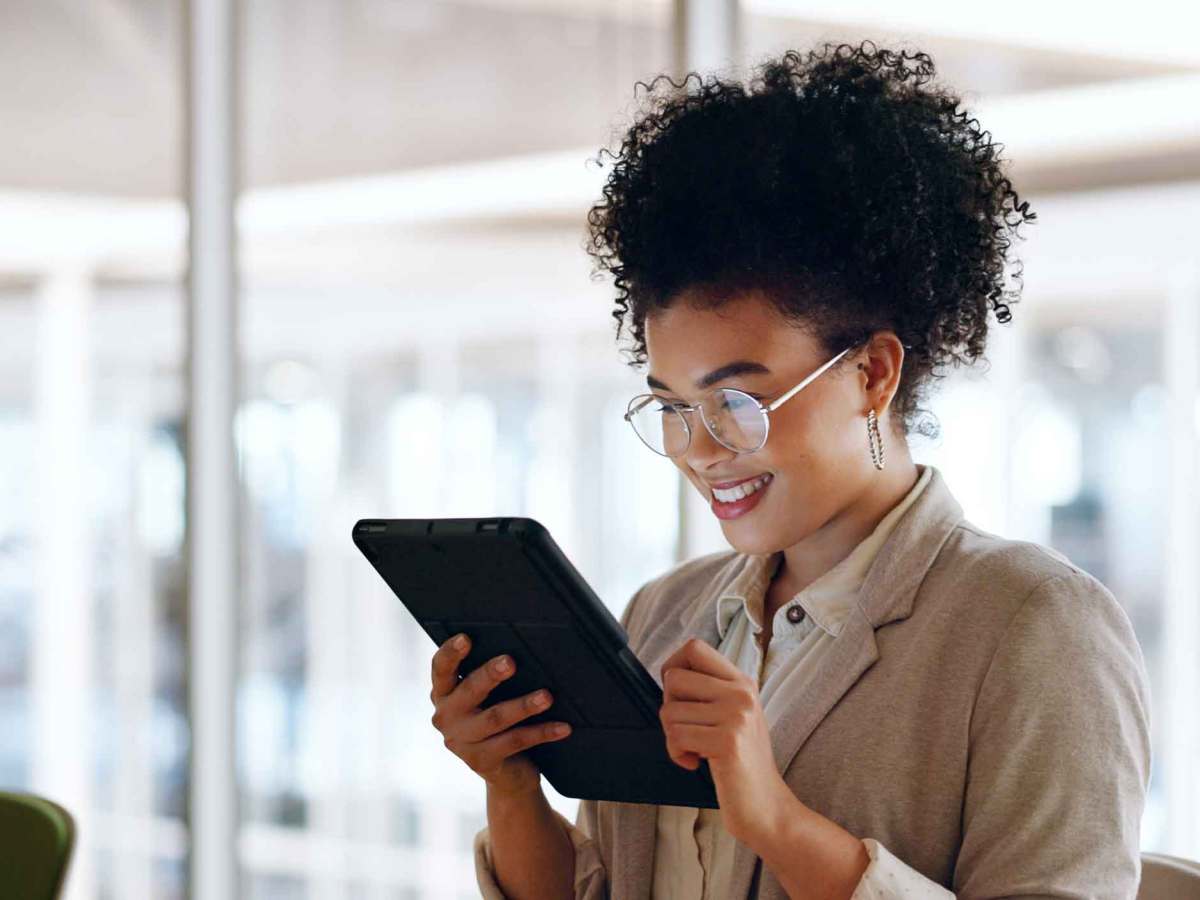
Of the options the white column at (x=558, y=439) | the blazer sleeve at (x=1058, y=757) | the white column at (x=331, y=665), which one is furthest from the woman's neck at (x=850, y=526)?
the white column at (x=331, y=665)

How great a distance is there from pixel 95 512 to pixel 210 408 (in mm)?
497

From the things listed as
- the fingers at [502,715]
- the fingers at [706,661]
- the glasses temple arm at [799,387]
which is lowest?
the fingers at [502,715]

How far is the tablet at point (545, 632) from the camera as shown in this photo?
1.14 metres

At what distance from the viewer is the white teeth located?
127 centimetres

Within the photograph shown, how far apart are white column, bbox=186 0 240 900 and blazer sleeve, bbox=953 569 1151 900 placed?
2.45 metres

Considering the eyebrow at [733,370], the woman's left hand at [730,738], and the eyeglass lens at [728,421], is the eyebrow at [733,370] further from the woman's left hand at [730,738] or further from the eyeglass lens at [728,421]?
the woman's left hand at [730,738]

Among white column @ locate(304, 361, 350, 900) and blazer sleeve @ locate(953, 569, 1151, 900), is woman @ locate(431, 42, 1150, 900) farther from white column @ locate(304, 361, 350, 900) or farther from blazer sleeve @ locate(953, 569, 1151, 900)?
white column @ locate(304, 361, 350, 900)

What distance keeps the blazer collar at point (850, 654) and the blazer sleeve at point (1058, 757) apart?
0.38ft

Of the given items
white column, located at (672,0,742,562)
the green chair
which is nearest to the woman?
the green chair

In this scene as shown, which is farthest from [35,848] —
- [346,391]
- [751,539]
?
[346,391]

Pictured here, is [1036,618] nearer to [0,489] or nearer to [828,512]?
[828,512]

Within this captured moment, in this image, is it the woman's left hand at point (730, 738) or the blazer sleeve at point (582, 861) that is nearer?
the woman's left hand at point (730, 738)

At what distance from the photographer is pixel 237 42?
129 inches

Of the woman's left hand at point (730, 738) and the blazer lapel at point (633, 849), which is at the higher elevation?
Answer: the woman's left hand at point (730, 738)
